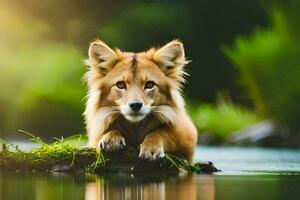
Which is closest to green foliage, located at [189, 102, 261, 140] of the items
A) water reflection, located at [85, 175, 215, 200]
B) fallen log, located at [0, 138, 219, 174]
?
fallen log, located at [0, 138, 219, 174]

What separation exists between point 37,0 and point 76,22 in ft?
2.56

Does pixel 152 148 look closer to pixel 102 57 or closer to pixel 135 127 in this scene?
pixel 135 127

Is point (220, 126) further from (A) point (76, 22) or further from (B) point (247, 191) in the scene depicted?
(B) point (247, 191)

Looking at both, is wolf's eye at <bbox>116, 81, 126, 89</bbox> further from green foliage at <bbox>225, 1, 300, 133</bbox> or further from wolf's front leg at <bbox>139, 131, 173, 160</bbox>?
green foliage at <bbox>225, 1, 300, 133</bbox>

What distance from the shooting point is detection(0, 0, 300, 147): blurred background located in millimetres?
9508

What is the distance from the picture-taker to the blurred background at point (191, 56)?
9.51 m

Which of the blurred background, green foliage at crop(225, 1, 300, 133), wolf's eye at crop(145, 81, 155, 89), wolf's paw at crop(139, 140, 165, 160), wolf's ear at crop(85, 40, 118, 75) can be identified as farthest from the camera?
green foliage at crop(225, 1, 300, 133)

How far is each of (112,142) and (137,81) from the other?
34 centimetres

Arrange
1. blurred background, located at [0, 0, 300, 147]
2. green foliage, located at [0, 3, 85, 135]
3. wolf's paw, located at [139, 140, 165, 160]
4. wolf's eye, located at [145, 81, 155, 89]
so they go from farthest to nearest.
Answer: blurred background, located at [0, 0, 300, 147]
green foliage, located at [0, 3, 85, 135]
wolf's eye, located at [145, 81, 155, 89]
wolf's paw, located at [139, 140, 165, 160]

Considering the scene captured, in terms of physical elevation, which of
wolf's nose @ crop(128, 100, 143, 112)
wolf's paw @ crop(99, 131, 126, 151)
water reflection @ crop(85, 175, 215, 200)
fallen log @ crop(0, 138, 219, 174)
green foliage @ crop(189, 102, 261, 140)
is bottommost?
water reflection @ crop(85, 175, 215, 200)

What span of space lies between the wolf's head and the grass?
7.7 inches

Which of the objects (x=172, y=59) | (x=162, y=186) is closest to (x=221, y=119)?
(x=172, y=59)

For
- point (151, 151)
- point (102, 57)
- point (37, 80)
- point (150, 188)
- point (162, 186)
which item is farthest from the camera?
point (37, 80)

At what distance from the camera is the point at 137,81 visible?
558cm
